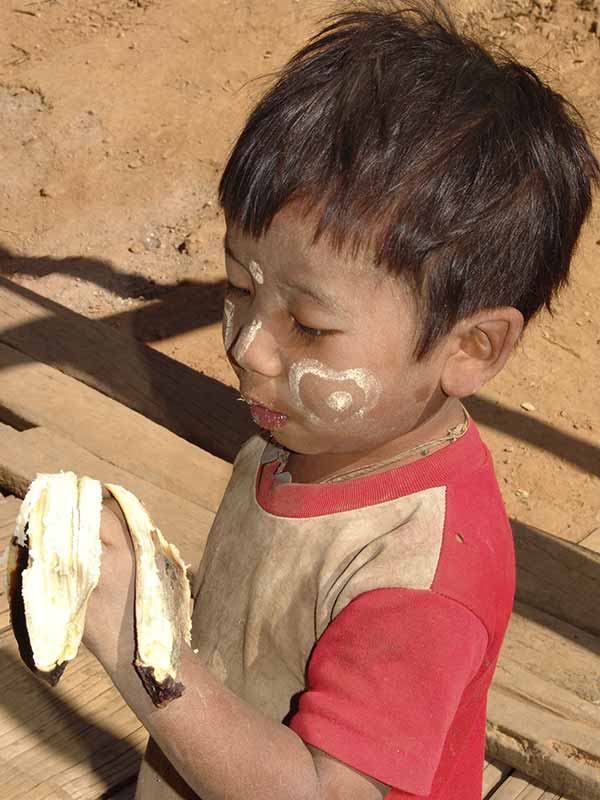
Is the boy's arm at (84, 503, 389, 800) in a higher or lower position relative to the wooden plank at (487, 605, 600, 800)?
higher

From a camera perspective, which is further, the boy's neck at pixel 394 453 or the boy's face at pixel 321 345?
the boy's neck at pixel 394 453

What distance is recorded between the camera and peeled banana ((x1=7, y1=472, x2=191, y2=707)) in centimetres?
122

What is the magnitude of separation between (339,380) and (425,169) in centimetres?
27

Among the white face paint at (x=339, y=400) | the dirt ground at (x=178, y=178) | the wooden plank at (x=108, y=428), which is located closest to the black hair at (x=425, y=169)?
the white face paint at (x=339, y=400)

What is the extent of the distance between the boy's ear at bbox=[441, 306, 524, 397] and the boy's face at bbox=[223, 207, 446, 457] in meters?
0.02

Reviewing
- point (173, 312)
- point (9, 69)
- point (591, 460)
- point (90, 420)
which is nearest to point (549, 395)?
point (591, 460)

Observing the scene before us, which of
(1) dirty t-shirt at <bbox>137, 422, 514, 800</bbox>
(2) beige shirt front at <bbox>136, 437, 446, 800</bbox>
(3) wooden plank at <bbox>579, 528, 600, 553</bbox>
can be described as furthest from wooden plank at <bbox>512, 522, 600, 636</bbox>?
(2) beige shirt front at <bbox>136, 437, 446, 800</bbox>

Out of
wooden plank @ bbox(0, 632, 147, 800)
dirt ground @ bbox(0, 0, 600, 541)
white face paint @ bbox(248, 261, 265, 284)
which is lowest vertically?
dirt ground @ bbox(0, 0, 600, 541)

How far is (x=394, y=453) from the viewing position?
5.10ft

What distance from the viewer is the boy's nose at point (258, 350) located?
1.46 meters

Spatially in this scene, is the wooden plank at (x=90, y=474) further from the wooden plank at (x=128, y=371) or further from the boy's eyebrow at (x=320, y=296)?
the boy's eyebrow at (x=320, y=296)

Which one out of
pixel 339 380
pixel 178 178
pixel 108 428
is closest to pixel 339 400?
pixel 339 380

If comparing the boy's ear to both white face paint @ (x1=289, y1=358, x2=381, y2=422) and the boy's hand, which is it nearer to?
white face paint @ (x1=289, y1=358, x2=381, y2=422)

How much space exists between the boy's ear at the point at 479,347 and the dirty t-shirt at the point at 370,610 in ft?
0.31
